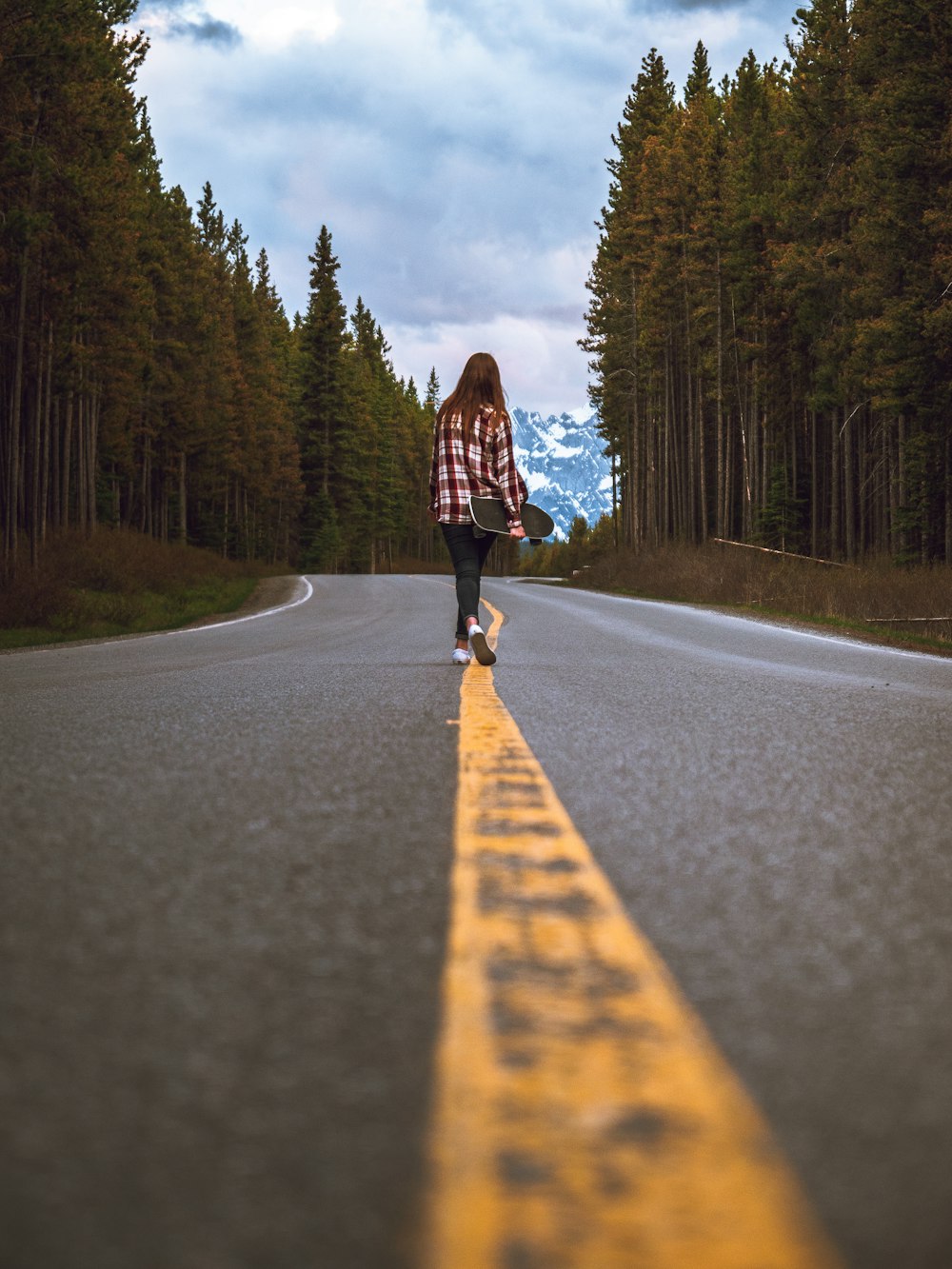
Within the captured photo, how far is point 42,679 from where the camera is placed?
7.32 meters

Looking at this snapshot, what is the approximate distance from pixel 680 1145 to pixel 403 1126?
30cm

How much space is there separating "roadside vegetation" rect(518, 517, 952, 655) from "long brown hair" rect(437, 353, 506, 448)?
7047 mm

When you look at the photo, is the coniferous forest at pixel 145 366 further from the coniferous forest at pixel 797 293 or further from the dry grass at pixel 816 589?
the coniferous forest at pixel 797 293

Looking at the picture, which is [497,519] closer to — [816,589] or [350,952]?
[350,952]

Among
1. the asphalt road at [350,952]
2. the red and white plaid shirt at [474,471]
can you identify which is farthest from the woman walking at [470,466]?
the asphalt road at [350,952]

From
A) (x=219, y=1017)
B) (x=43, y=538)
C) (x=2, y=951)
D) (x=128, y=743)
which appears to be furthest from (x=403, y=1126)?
(x=43, y=538)

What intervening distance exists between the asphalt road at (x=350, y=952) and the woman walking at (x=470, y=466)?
3310 millimetres

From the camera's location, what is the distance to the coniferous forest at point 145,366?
2584 cm

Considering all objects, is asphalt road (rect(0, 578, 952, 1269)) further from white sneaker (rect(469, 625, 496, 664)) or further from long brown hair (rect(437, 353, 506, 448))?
long brown hair (rect(437, 353, 506, 448))

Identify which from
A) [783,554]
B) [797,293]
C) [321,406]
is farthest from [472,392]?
[321,406]

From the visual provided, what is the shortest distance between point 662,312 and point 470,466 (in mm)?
45632

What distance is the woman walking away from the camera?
8.23 meters

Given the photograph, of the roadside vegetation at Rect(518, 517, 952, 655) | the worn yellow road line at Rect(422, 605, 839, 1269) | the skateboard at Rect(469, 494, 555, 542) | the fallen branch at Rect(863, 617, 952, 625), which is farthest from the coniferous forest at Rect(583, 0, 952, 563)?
the worn yellow road line at Rect(422, 605, 839, 1269)

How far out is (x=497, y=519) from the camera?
26.9 ft
